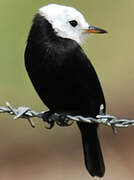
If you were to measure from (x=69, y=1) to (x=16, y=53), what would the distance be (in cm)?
157

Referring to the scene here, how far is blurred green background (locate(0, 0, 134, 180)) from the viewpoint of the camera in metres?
13.6

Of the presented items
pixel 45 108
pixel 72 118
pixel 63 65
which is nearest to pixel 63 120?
pixel 63 65

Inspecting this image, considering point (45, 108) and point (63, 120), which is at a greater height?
point (63, 120)

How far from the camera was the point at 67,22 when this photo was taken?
10.1 meters

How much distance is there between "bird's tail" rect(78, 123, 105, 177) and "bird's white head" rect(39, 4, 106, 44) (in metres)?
0.86

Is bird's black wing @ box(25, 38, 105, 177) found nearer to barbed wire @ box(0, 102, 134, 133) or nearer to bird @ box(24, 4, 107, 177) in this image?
bird @ box(24, 4, 107, 177)

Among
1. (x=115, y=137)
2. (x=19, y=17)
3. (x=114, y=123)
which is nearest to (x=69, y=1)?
(x=19, y=17)

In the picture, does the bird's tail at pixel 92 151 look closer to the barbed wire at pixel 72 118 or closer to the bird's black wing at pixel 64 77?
the bird's black wing at pixel 64 77

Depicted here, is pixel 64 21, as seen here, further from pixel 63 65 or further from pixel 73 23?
pixel 63 65

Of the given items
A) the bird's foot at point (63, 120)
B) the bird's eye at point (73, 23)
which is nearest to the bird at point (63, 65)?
the bird's eye at point (73, 23)

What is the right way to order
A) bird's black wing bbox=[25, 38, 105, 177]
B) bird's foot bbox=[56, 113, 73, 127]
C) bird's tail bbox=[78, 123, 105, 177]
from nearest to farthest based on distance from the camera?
bird's black wing bbox=[25, 38, 105, 177] → bird's foot bbox=[56, 113, 73, 127] → bird's tail bbox=[78, 123, 105, 177]

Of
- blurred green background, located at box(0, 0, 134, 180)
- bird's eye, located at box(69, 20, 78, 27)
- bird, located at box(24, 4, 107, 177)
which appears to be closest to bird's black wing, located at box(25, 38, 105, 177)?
bird, located at box(24, 4, 107, 177)

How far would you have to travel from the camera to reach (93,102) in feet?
32.6

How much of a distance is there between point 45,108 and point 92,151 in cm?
406
